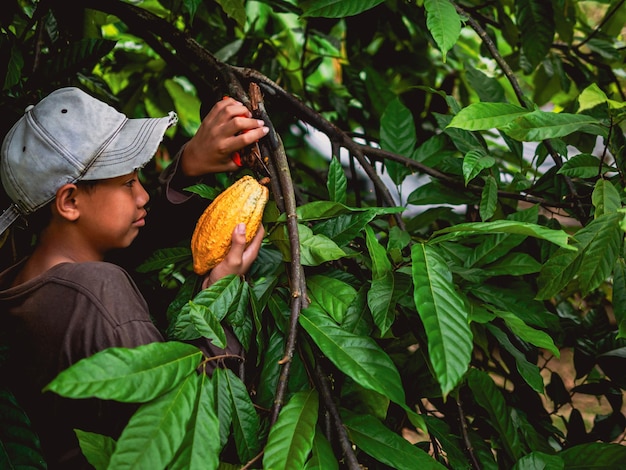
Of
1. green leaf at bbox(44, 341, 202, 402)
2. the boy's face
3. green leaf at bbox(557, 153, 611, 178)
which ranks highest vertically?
the boy's face

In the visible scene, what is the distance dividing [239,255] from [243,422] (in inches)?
10.5

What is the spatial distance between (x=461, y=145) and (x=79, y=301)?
Result: 77 cm

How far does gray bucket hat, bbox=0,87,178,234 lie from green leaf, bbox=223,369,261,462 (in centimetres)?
47

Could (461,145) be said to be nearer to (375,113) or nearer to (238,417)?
(375,113)

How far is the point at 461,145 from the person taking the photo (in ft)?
3.95

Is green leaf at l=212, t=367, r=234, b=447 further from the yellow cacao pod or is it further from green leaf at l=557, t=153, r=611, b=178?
green leaf at l=557, t=153, r=611, b=178

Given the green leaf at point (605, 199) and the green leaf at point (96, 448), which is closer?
the green leaf at point (96, 448)

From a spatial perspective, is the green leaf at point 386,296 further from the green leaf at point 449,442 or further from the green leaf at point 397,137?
the green leaf at point 397,137

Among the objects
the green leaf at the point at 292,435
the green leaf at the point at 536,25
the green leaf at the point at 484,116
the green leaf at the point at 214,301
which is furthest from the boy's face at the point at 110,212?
the green leaf at the point at 536,25

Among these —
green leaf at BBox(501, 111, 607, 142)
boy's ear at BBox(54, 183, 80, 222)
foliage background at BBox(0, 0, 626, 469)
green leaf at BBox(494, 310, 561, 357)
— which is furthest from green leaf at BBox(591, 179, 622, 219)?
boy's ear at BBox(54, 183, 80, 222)

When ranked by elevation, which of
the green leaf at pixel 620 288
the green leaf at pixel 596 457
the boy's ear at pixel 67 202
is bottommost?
the green leaf at pixel 596 457

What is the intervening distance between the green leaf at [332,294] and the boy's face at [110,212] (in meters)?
0.37

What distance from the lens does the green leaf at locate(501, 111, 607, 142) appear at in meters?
0.95

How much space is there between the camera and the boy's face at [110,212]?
→ 1.05m
